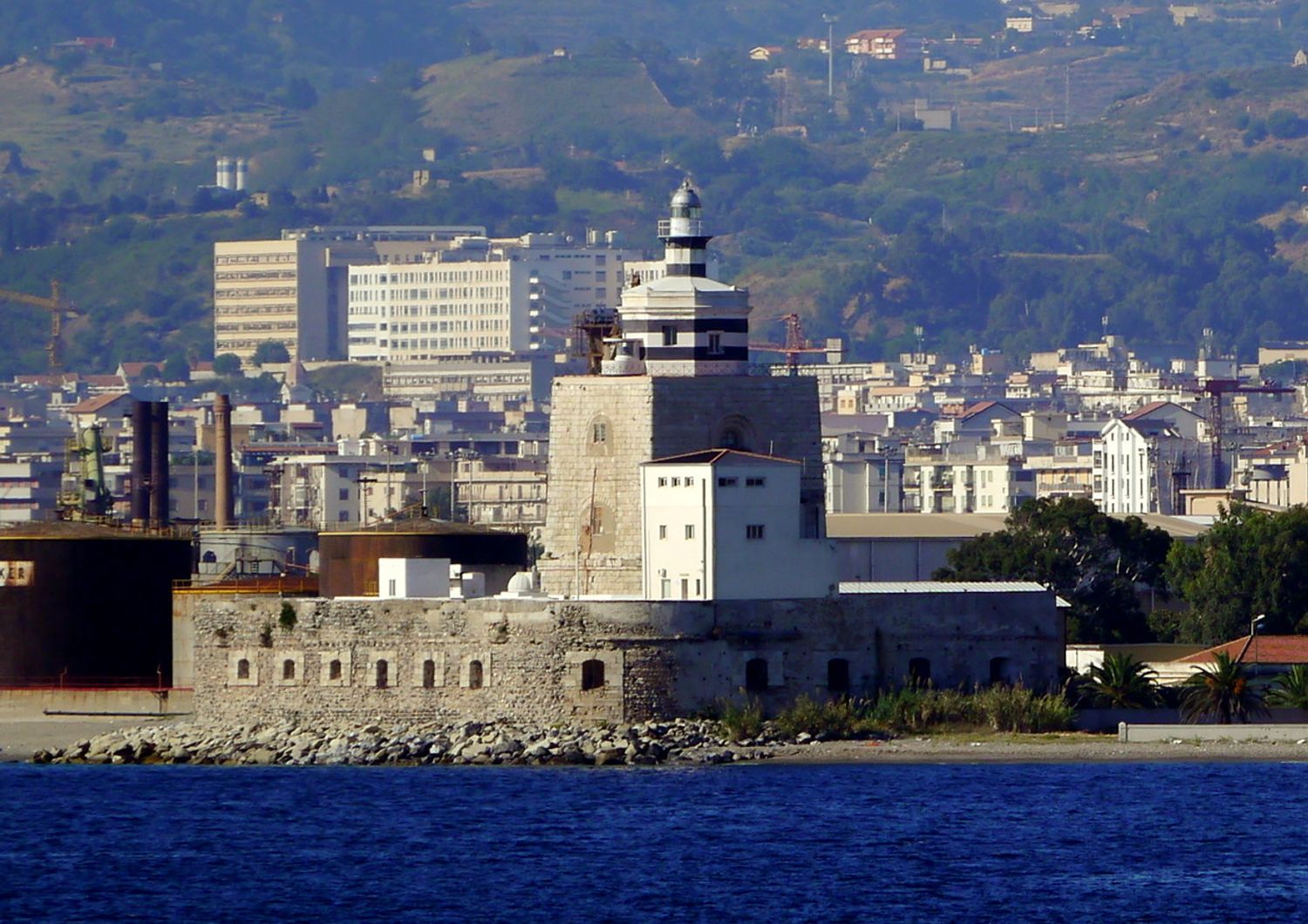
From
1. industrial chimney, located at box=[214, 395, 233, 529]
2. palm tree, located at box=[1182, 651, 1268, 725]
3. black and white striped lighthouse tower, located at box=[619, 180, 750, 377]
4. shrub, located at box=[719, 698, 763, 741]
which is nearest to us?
shrub, located at box=[719, 698, 763, 741]

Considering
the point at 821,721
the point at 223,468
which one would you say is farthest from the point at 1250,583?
the point at 223,468

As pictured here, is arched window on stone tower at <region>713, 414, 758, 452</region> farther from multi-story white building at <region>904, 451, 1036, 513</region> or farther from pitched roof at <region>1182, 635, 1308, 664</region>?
multi-story white building at <region>904, 451, 1036, 513</region>

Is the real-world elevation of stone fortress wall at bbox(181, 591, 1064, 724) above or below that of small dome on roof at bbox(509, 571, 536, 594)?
below

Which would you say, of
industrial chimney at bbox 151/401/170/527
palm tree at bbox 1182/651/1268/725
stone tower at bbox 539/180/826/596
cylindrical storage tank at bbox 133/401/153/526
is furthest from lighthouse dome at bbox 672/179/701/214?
cylindrical storage tank at bbox 133/401/153/526

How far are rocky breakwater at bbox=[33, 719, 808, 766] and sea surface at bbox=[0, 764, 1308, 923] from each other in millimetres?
543

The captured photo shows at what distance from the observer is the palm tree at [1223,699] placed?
62250mm

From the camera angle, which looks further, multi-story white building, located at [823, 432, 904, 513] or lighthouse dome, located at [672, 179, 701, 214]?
multi-story white building, located at [823, 432, 904, 513]

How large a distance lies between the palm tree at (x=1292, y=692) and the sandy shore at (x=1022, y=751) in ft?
6.46

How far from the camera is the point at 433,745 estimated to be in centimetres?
6094

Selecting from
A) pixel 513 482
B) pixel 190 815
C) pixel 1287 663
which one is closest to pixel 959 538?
pixel 1287 663

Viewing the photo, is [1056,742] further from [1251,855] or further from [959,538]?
[959,538]

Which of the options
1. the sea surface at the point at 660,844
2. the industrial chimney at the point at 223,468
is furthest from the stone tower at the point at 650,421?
the industrial chimney at the point at 223,468

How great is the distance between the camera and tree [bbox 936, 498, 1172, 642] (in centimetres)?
7506

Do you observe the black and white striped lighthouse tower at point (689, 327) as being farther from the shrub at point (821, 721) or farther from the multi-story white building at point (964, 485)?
the multi-story white building at point (964, 485)
